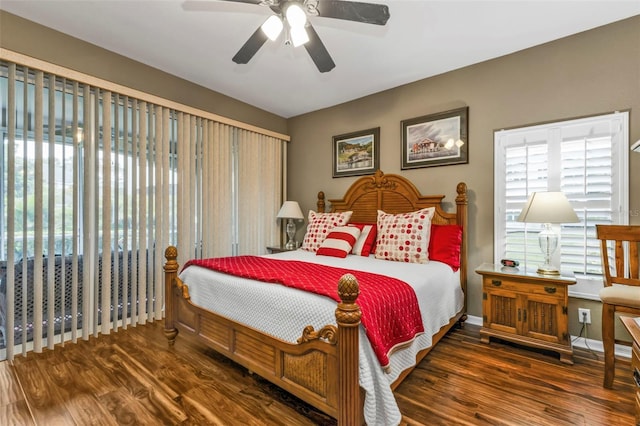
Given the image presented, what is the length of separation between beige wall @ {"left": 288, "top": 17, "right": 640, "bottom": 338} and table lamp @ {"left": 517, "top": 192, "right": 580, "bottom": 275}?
496mm

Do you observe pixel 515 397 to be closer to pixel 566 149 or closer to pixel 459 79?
pixel 566 149

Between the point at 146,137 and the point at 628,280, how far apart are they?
4306mm

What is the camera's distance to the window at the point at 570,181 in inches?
95.1

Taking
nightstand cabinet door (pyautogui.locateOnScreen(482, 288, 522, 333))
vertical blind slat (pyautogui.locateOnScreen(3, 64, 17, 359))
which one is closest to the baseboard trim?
nightstand cabinet door (pyautogui.locateOnScreen(482, 288, 522, 333))

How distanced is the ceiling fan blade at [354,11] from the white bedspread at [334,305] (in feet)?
5.55

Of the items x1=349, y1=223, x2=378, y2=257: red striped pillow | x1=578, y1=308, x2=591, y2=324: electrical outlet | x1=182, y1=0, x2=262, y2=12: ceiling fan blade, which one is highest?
x1=182, y1=0, x2=262, y2=12: ceiling fan blade

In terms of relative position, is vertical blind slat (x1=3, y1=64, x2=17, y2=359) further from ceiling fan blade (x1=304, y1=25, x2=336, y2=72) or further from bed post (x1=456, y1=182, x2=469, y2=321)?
bed post (x1=456, y1=182, x2=469, y2=321)

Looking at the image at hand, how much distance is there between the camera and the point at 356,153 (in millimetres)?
4039

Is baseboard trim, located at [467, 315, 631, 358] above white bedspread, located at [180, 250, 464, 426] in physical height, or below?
below

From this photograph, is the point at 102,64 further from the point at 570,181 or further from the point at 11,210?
the point at 570,181

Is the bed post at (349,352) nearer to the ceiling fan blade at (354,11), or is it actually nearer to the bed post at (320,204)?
the ceiling fan blade at (354,11)

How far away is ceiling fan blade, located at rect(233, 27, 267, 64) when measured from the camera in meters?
2.00

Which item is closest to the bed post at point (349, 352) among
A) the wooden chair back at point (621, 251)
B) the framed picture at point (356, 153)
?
the wooden chair back at point (621, 251)

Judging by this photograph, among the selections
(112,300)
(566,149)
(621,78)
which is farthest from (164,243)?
(621,78)
